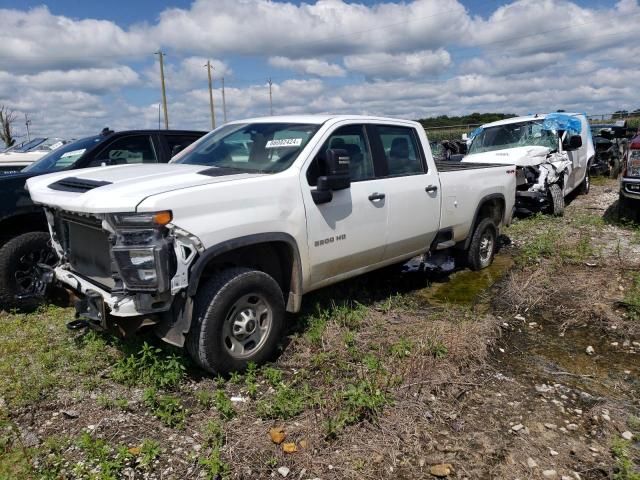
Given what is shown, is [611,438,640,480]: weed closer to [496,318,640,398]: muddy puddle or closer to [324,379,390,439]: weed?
[496,318,640,398]: muddy puddle

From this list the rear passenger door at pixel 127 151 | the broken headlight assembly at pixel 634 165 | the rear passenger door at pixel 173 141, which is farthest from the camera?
the broken headlight assembly at pixel 634 165

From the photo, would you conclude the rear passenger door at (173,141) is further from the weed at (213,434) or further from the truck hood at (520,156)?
the truck hood at (520,156)

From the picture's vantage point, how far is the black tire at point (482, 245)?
A: 21.5 ft

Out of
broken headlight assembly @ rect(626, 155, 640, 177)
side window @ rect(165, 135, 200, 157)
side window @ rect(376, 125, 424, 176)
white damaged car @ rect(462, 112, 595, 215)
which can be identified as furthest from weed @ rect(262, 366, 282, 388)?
broken headlight assembly @ rect(626, 155, 640, 177)

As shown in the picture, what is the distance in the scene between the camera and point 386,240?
16.0 ft

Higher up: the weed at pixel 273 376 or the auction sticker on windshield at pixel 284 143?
the auction sticker on windshield at pixel 284 143

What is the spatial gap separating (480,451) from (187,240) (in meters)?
2.23

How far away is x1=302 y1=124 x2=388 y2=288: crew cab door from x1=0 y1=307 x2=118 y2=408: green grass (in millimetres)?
1894

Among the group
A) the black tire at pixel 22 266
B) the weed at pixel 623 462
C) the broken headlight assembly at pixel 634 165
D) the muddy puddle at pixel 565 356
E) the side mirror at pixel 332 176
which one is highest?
the side mirror at pixel 332 176

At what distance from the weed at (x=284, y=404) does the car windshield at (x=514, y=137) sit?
8.97m

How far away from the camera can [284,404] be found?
3.33 m

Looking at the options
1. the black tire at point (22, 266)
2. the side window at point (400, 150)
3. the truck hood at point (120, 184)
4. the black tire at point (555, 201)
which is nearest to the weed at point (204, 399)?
the truck hood at point (120, 184)

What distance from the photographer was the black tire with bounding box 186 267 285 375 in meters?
3.49

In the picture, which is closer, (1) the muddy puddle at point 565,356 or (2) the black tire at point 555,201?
(1) the muddy puddle at point 565,356
